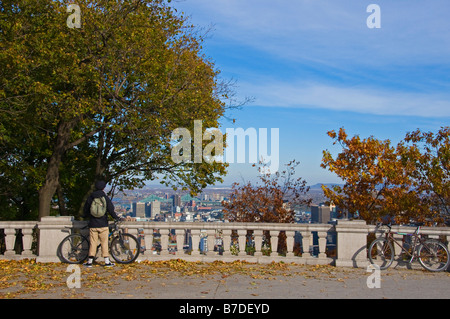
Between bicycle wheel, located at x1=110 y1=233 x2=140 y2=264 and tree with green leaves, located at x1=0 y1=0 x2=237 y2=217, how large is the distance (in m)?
5.85

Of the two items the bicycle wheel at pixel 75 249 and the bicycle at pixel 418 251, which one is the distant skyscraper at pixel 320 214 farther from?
the bicycle wheel at pixel 75 249

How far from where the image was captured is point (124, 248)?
1086 cm

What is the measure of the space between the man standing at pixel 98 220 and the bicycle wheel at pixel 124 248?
12.1 inches

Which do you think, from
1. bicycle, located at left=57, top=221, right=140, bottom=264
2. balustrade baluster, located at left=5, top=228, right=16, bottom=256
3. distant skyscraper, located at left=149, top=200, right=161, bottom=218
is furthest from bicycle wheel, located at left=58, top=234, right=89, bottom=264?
distant skyscraper, located at left=149, top=200, right=161, bottom=218

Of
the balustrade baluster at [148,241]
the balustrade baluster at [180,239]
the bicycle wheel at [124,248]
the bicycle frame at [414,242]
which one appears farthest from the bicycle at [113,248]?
the bicycle frame at [414,242]

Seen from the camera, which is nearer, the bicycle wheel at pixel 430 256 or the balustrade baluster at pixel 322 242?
the bicycle wheel at pixel 430 256

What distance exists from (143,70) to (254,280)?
10792 millimetres

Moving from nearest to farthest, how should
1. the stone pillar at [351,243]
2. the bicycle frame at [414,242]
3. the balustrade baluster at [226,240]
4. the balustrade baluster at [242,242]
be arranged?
1. the bicycle frame at [414,242]
2. the stone pillar at [351,243]
3. the balustrade baluster at [242,242]
4. the balustrade baluster at [226,240]

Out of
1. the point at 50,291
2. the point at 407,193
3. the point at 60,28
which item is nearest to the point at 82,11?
the point at 60,28

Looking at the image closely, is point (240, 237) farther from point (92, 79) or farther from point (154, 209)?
point (154, 209)

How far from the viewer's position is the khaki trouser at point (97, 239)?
413 inches

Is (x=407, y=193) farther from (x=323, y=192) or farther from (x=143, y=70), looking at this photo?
(x=143, y=70)

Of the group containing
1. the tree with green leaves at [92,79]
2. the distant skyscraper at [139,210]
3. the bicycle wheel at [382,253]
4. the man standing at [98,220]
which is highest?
the tree with green leaves at [92,79]

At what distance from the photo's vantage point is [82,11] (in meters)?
16.1
